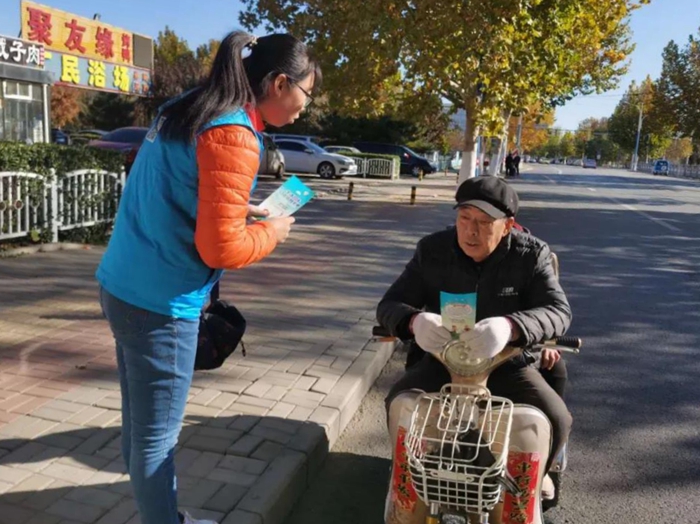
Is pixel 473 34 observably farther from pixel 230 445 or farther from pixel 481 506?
pixel 481 506

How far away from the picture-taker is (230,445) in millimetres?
3568

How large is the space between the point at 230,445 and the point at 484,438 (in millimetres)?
1695

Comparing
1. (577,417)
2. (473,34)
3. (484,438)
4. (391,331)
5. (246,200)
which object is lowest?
(577,417)

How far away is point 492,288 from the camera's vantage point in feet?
9.94

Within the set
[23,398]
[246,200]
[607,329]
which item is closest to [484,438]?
[246,200]

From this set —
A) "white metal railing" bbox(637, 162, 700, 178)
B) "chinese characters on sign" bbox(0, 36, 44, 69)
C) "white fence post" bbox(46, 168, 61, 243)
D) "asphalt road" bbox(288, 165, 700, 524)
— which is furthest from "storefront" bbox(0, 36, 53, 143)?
"white metal railing" bbox(637, 162, 700, 178)

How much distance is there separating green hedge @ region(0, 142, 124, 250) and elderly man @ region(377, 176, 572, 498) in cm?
678

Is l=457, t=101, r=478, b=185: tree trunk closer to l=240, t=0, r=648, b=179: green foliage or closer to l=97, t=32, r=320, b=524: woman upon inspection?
l=240, t=0, r=648, b=179: green foliage

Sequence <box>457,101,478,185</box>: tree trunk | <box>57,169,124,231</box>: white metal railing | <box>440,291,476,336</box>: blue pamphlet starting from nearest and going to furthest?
<box>440,291,476,336</box>: blue pamphlet, <box>57,169,124,231</box>: white metal railing, <box>457,101,478,185</box>: tree trunk

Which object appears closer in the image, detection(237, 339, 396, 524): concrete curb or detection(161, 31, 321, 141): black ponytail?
detection(161, 31, 321, 141): black ponytail

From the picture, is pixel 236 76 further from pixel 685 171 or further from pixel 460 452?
pixel 685 171

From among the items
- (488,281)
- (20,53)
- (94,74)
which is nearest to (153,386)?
(488,281)

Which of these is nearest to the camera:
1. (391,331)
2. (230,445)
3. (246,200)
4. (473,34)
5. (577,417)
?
(246,200)

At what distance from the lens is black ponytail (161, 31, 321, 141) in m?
2.06
